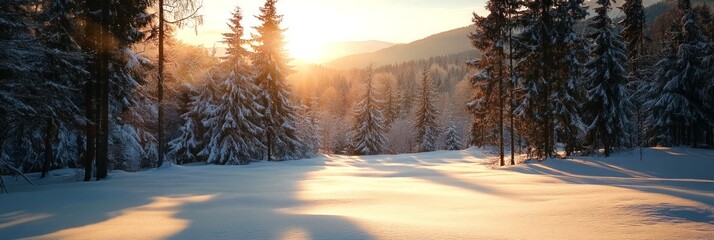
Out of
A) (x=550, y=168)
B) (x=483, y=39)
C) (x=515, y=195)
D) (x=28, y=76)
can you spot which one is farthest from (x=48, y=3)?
(x=550, y=168)

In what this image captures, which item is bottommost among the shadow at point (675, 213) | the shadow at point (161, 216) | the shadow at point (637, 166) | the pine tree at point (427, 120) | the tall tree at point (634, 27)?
the shadow at point (637, 166)

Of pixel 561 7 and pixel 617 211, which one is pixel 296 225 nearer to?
pixel 617 211

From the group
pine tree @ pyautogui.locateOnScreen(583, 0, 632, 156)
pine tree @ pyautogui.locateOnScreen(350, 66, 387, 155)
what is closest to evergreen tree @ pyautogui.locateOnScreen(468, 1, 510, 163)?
pine tree @ pyautogui.locateOnScreen(583, 0, 632, 156)

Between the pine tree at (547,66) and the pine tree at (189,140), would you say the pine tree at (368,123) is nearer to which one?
the pine tree at (189,140)

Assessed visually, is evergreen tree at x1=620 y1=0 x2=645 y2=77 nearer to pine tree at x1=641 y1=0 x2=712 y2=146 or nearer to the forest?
the forest

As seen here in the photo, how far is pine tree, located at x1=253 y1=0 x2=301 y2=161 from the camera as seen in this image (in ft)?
102

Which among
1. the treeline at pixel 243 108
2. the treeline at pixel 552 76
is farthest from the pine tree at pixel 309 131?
the treeline at pixel 552 76

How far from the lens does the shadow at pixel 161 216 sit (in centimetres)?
490

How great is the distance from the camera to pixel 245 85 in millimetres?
28906

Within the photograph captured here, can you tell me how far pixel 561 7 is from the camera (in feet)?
77.5

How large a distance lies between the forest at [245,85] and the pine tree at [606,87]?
9 centimetres

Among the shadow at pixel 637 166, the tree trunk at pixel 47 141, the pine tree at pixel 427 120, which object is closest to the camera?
the tree trunk at pixel 47 141

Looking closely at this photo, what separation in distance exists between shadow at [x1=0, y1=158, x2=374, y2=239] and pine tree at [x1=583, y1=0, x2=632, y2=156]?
75.2ft

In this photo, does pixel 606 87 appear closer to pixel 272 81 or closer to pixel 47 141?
pixel 272 81
